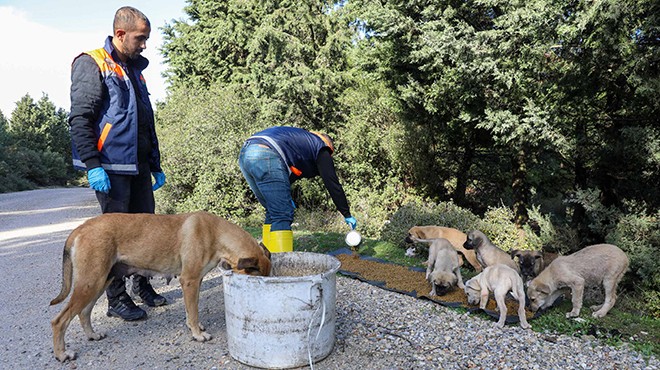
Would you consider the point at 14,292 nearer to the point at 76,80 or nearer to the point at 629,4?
the point at 76,80

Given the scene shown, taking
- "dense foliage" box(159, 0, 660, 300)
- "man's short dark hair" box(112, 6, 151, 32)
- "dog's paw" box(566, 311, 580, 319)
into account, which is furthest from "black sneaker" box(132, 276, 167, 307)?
"dense foliage" box(159, 0, 660, 300)

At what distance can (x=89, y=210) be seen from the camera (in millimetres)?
15453

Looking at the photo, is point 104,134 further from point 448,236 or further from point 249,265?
point 448,236

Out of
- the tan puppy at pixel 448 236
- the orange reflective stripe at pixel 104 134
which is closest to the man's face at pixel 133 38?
the orange reflective stripe at pixel 104 134

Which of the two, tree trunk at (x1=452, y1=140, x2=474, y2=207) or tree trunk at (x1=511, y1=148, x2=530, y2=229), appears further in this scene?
tree trunk at (x1=452, y1=140, x2=474, y2=207)

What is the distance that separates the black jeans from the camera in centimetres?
401

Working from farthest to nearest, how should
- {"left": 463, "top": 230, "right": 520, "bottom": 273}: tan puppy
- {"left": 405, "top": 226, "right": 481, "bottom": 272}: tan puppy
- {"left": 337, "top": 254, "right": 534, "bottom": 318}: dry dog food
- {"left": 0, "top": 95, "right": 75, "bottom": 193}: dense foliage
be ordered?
{"left": 0, "top": 95, "right": 75, "bottom": 193}: dense foliage < {"left": 405, "top": 226, "right": 481, "bottom": 272}: tan puppy < {"left": 463, "top": 230, "right": 520, "bottom": 273}: tan puppy < {"left": 337, "top": 254, "right": 534, "bottom": 318}: dry dog food

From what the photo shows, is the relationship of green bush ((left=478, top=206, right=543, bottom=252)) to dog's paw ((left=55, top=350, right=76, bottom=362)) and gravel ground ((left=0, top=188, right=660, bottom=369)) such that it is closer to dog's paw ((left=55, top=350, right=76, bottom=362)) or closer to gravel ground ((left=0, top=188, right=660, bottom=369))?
gravel ground ((left=0, top=188, right=660, bottom=369))

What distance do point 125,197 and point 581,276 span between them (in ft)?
16.8

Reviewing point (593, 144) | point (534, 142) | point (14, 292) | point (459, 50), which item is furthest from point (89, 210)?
point (593, 144)

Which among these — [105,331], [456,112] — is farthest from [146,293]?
[456,112]

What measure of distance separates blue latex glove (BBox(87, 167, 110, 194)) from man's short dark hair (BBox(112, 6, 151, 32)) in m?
1.38

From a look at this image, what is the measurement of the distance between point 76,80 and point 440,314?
14.1ft

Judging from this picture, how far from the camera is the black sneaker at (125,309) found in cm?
416
